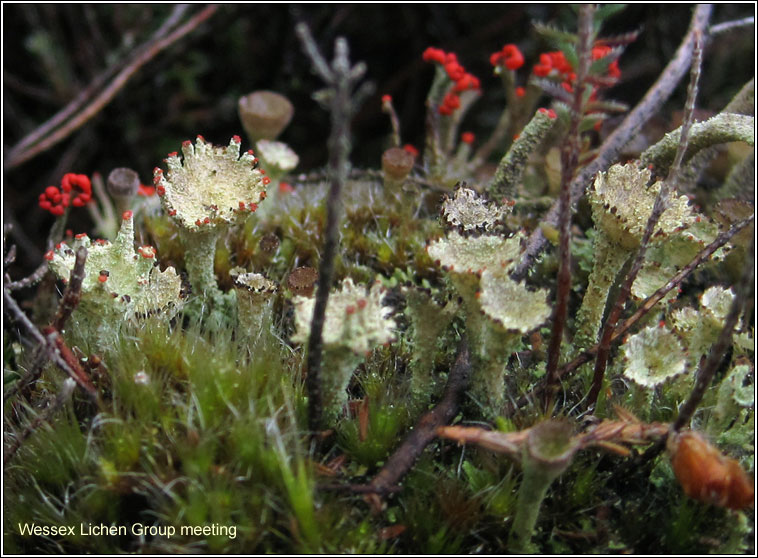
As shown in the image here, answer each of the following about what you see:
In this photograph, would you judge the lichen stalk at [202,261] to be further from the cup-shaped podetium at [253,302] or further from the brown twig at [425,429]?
the brown twig at [425,429]

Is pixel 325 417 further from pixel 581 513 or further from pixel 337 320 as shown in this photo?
pixel 581 513

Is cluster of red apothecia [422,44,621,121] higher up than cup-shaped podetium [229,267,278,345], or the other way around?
cluster of red apothecia [422,44,621,121]

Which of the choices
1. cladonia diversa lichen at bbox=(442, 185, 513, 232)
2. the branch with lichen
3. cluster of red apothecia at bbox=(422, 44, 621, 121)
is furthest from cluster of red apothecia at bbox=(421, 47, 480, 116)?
cladonia diversa lichen at bbox=(442, 185, 513, 232)

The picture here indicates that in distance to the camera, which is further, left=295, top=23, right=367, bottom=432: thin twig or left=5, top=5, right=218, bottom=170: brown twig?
left=5, top=5, right=218, bottom=170: brown twig

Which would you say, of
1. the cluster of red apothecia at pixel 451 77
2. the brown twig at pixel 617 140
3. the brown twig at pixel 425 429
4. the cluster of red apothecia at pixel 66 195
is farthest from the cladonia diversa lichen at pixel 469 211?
the cluster of red apothecia at pixel 66 195

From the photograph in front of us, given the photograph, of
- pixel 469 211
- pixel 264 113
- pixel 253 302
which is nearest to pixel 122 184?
pixel 264 113

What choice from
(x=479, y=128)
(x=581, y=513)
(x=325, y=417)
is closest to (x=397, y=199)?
(x=325, y=417)

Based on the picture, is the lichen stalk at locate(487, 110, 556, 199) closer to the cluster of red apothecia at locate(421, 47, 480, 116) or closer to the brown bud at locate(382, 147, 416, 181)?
the brown bud at locate(382, 147, 416, 181)
